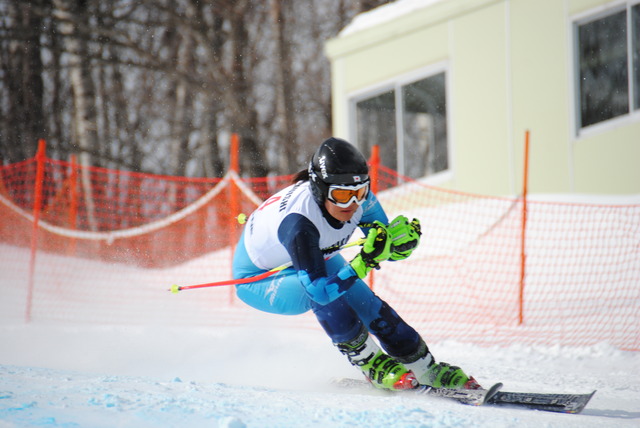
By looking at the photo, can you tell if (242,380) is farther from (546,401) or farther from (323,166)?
(546,401)

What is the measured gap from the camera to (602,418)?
323 cm

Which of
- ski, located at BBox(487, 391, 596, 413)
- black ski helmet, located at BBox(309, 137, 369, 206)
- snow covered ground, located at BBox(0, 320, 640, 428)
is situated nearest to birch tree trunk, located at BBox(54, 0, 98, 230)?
snow covered ground, located at BBox(0, 320, 640, 428)

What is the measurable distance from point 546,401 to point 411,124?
8.68 metres

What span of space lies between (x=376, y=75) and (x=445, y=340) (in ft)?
21.5

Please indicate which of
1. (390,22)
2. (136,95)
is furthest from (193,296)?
(136,95)

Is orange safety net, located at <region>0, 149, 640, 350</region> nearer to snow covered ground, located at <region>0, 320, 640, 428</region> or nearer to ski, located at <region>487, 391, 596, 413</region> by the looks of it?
snow covered ground, located at <region>0, 320, 640, 428</region>

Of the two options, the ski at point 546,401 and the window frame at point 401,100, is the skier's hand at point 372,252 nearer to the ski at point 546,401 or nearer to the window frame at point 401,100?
the ski at point 546,401

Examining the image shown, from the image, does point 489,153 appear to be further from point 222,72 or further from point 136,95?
point 136,95

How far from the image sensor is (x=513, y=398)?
3.59m

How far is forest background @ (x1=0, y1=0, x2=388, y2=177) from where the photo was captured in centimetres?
1975

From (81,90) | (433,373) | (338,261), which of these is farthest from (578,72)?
(81,90)

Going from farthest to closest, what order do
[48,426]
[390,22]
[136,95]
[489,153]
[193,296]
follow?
[136,95]
[390,22]
[489,153]
[193,296]
[48,426]

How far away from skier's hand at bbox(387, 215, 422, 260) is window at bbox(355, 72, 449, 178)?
7806 millimetres

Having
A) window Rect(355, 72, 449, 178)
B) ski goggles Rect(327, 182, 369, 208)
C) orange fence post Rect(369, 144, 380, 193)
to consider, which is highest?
window Rect(355, 72, 449, 178)
